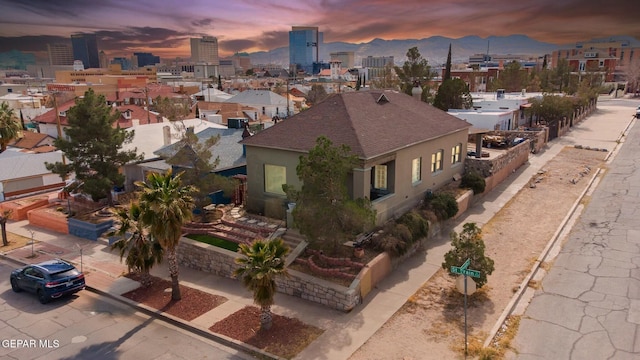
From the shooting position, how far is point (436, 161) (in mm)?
27844

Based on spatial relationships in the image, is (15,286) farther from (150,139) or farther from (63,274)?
(150,139)

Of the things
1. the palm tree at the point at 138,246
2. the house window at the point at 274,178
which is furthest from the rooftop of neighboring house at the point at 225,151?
the palm tree at the point at 138,246

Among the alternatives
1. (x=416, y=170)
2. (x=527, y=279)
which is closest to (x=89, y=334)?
(x=527, y=279)

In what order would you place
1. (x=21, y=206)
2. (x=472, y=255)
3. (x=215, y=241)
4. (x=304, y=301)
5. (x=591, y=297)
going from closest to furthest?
(x=591, y=297) < (x=472, y=255) < (x=304, y=301) < (x=215, y=241) < (x=21, y=206)

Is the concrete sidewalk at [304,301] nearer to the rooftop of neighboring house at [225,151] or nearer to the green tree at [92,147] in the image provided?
the green tree at [92,147]

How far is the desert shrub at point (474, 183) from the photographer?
28547mm

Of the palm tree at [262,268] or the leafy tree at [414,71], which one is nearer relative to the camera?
the palm tree at [262,268]

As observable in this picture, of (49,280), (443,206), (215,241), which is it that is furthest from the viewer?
(443,206)

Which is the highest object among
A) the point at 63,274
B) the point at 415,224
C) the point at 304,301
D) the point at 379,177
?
the point at 379,177

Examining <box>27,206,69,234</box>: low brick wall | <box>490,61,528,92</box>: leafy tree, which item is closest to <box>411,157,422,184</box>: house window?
<box>27,206,69,234</box>: low brick wall

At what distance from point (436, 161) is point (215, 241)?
1452cm

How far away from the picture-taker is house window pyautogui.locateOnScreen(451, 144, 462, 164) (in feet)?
99.0

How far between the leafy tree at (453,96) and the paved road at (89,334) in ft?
143

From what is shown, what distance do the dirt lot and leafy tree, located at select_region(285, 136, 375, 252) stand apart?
13.0 feet
